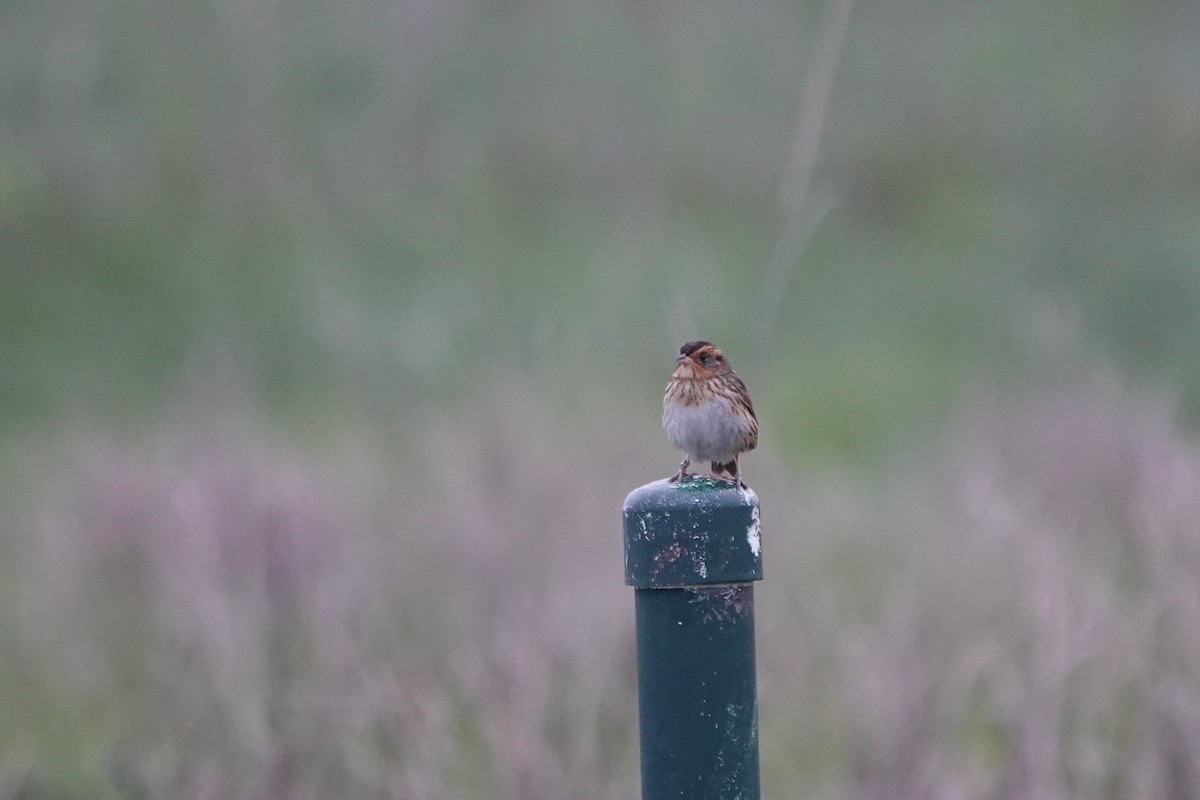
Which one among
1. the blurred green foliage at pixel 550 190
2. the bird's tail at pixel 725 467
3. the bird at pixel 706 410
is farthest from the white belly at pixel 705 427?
the blurred green foliage at pixel 550 190

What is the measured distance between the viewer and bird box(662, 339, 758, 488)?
4562 mm

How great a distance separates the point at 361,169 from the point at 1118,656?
465 inches

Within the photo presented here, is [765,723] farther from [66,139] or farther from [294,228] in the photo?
[66,139]

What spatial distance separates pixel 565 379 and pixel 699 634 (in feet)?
20.5

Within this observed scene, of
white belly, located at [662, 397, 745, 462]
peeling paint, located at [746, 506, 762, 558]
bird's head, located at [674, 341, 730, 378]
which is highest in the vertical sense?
bird's head, located at [674, 341, 730, 378]

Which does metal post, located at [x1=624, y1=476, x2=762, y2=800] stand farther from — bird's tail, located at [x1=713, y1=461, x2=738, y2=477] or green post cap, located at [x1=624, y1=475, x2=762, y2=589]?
bird's tail, located at [x1=713, y1=461, x2=738, y2=477]

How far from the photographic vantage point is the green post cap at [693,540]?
10.7 ft

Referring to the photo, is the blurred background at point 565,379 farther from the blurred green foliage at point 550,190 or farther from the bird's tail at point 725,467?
the bird's tail at point 725,467

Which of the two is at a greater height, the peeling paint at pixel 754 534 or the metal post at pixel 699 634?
the peeling paint at pixel 754 534

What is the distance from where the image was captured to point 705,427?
4.55 m

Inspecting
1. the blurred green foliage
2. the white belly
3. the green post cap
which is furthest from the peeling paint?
the blurred green foliage

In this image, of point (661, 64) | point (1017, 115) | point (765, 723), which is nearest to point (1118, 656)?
point (765, 723)

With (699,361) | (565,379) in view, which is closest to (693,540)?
(699,361)

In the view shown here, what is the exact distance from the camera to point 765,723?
6844mm
